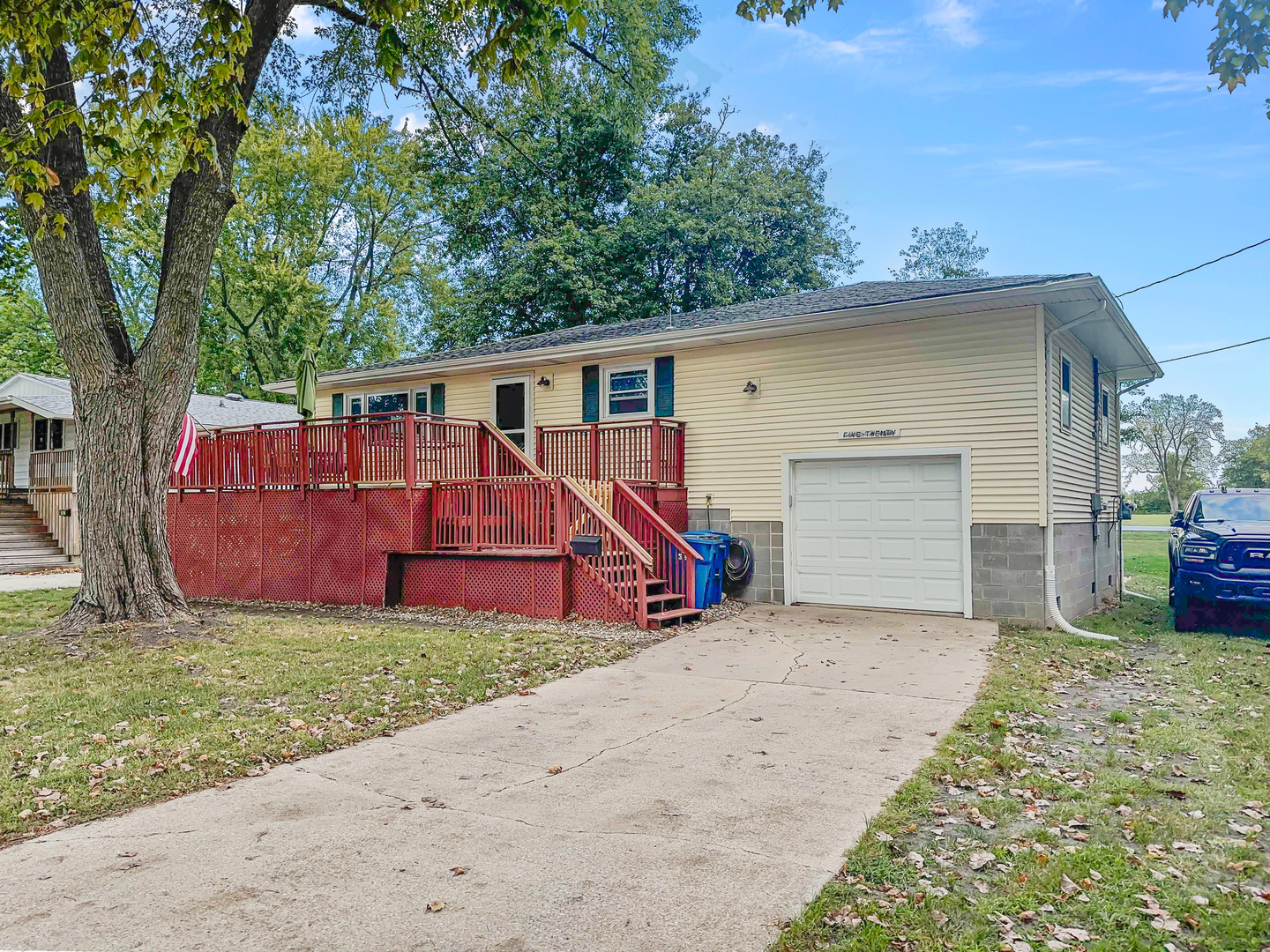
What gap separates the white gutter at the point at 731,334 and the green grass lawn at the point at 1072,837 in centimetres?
491

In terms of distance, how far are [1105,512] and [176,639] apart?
13.7 m

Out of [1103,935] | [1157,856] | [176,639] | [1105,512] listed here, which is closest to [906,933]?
[1103,935]

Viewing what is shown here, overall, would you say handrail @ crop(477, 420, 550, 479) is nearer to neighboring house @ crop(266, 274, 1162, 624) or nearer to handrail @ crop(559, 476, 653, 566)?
neighboring house @ crop(266, 274, 1162, 624)

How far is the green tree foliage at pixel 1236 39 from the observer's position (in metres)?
3.71

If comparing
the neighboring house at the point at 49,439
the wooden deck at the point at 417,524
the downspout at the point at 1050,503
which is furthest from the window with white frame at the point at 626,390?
the neighboring house at the point at 49,439

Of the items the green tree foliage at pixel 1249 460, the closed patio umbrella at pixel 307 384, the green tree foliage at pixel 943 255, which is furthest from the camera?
the green tree foliage at pixel 1249 460

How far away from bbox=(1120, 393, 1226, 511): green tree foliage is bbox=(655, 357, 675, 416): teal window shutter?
58535mm

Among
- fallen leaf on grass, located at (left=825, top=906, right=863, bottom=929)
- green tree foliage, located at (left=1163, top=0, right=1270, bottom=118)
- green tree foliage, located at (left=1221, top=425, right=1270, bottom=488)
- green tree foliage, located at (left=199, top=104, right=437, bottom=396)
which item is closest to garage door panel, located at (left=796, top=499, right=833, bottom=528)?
green tree foliage, located at (left=1163, top=0, right=1270, bottom=118)

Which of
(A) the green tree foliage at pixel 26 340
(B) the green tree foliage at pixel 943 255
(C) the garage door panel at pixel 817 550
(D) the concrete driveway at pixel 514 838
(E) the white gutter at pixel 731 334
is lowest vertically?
(D) the concrete driveway at pixel 514 838

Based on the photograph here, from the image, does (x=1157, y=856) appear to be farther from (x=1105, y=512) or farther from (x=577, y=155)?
(x=577, y=155)

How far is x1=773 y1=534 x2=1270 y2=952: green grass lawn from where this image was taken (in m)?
2.63

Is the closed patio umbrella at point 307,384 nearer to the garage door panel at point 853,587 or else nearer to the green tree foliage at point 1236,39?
the garage door panel at point 853,587

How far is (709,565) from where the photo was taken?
34.3ft

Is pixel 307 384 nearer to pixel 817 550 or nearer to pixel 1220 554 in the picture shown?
pixel 817 550
